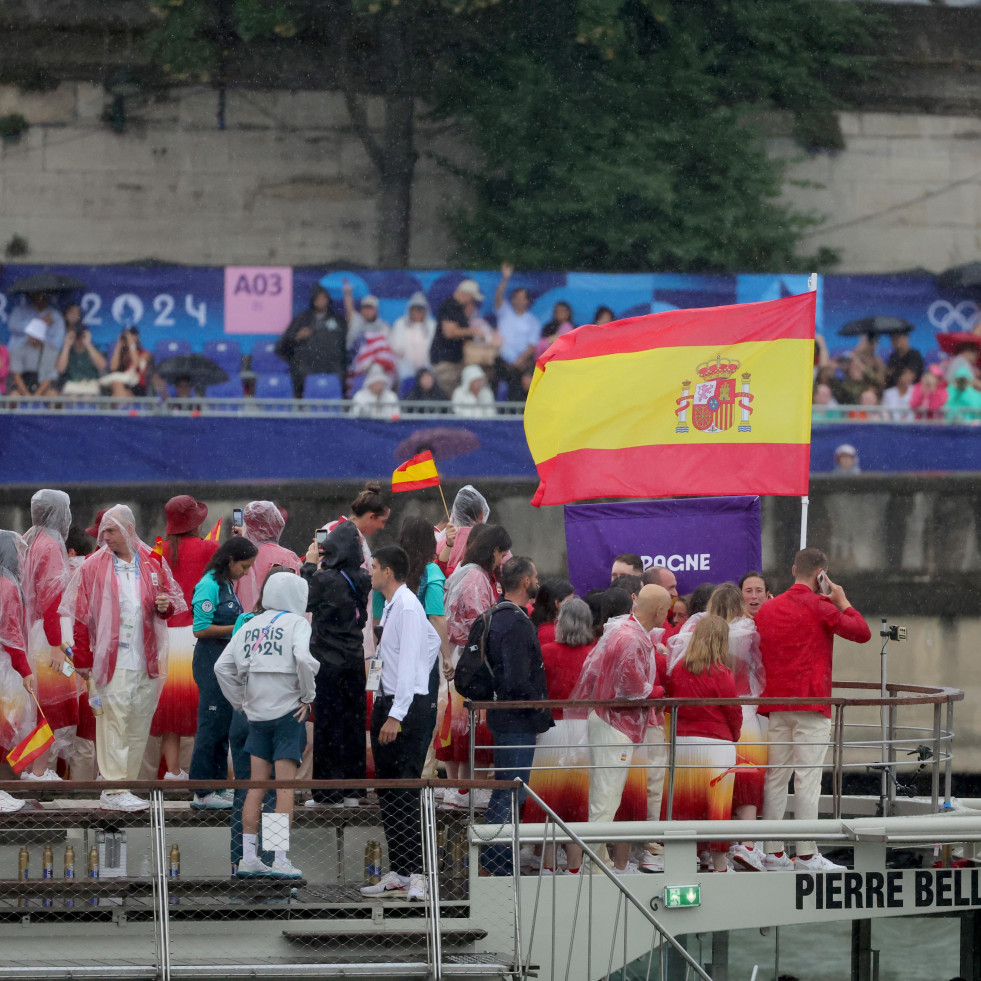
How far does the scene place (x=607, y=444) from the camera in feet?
36.6

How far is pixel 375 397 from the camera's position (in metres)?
19.7

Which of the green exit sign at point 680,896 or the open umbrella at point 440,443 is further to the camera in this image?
the open umbrella at point 440,443

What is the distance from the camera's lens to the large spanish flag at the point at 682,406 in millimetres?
10672

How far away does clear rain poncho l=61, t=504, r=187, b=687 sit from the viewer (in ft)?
29.8

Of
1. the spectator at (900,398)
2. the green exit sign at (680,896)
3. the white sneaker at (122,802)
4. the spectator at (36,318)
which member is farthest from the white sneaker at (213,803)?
the spectator at (900,398)

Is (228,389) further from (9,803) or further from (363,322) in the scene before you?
(9,803)

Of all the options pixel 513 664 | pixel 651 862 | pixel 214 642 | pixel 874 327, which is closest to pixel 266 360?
pixel 874 327

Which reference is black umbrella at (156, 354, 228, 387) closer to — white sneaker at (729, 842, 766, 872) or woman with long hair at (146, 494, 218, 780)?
woman with long hair at (146, 494, 218, 780)

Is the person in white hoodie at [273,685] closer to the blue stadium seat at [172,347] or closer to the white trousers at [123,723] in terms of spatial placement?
the white trousers at [123,723]

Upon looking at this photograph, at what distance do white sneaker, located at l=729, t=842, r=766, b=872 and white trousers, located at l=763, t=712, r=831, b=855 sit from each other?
0.16 meters

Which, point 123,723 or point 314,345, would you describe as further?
point 314,345

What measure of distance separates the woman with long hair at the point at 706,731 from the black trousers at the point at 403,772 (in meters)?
1.51

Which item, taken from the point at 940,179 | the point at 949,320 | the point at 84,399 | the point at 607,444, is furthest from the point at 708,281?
the point at 607,444

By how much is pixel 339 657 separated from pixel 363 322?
11616 mm
